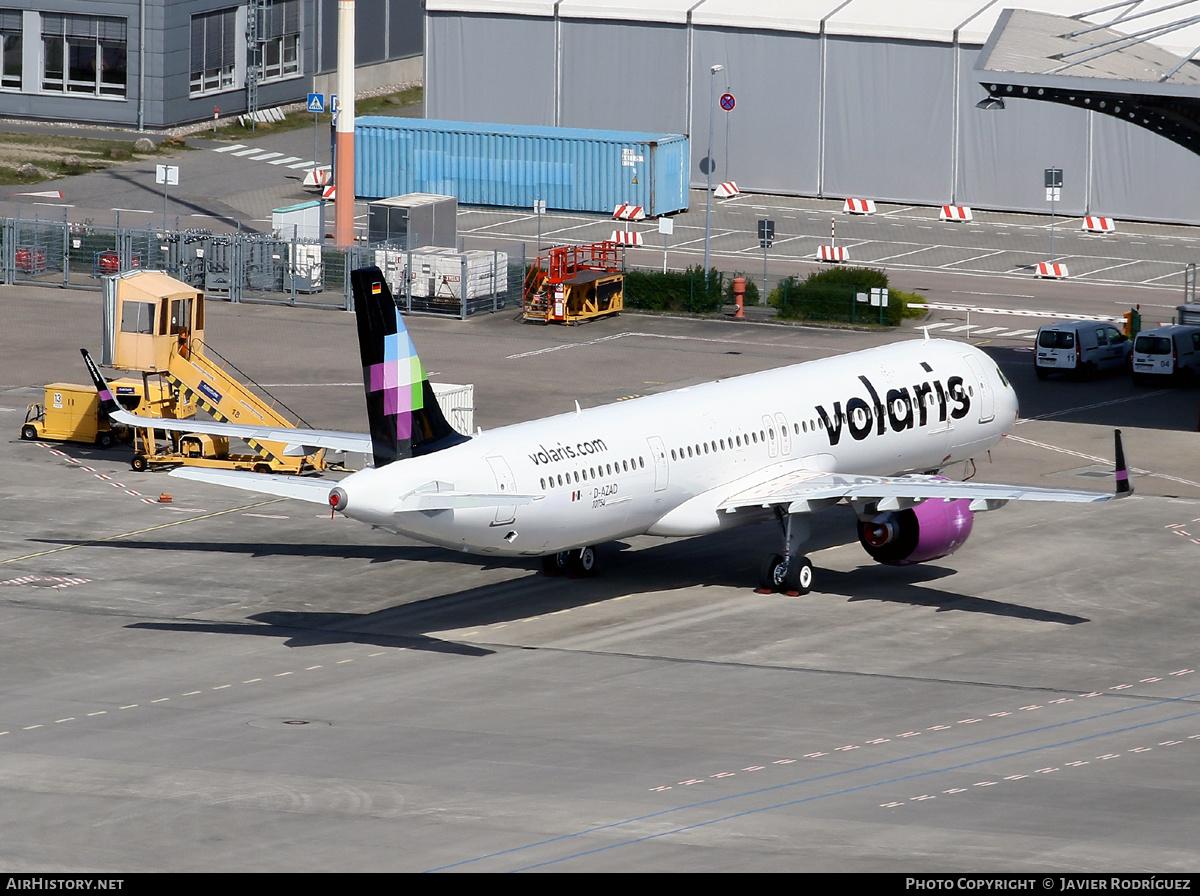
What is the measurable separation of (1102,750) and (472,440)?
15.2 metres

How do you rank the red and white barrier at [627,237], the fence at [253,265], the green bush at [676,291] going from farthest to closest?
the red and white barrier at [627,237] < the green bush at [676,291] < the fence at [253,265]

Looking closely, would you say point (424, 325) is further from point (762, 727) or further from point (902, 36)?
point (762, 727)

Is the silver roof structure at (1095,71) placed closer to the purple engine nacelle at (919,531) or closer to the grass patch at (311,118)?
the purple engine nacelle at (919,531)

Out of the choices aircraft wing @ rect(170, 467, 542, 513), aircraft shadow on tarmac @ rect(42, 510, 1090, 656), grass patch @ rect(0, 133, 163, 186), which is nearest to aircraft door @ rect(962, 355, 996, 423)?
aircraft shadow on tarmac @ rect(42, 510, 1090, 656)

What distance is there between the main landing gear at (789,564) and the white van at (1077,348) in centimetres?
3214

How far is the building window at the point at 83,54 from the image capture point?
130 m

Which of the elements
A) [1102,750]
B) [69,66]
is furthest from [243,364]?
[69,66]

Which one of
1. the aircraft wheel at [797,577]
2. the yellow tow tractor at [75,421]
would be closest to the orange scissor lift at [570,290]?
the yellow tow tractor at [75,421]

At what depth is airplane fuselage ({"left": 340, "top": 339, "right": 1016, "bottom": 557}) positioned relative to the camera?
43594 mm

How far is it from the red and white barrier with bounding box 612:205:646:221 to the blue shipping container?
1835mm

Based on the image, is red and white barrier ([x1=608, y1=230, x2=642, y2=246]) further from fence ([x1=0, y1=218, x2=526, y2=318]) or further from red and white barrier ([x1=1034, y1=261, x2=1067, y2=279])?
red and white barrier ([x1=1034, y1=261, x2=1067, y2=279])
